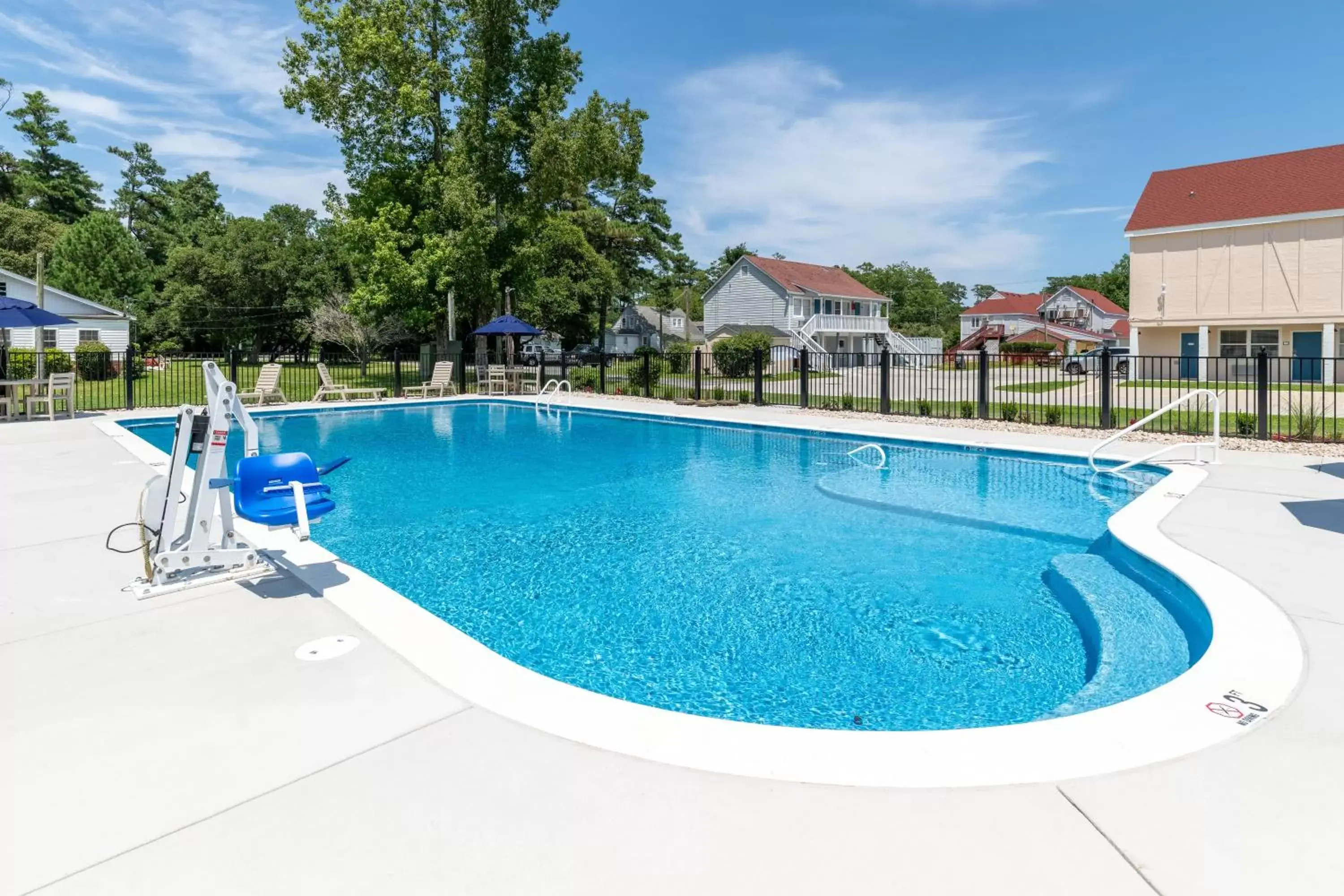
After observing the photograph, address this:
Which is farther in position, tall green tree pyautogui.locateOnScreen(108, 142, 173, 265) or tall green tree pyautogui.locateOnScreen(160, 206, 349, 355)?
tall green tree pyautogui.locateOnScreen(108, 142, 173, 265)

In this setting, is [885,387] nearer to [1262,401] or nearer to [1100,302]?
[1262,401]

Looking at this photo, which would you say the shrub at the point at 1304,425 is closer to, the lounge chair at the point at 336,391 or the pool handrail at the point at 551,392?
the pool handrail at the point at 551,392

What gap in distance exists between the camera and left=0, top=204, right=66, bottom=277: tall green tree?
120 ft

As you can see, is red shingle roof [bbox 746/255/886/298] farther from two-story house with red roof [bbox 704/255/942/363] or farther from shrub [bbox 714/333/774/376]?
shrub [bbox 714/333/774/376]

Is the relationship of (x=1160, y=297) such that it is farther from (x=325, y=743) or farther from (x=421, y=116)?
(x=325, y=743)

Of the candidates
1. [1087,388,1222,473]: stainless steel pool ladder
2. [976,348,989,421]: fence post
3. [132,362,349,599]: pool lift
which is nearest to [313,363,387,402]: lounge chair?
[976,348,989,421]: fence post

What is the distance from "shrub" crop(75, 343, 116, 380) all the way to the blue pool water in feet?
66.9

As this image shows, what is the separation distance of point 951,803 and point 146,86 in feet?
90.7

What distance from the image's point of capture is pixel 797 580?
578cm

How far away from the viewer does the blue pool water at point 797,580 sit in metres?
4.05

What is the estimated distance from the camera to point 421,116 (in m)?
23.1

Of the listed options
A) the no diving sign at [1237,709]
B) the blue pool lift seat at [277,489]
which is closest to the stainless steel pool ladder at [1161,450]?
the no diving sign at [1237,709]

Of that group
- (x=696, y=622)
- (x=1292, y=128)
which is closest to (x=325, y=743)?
(x=696, y=622)

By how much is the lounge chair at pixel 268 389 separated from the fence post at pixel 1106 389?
715 inches
